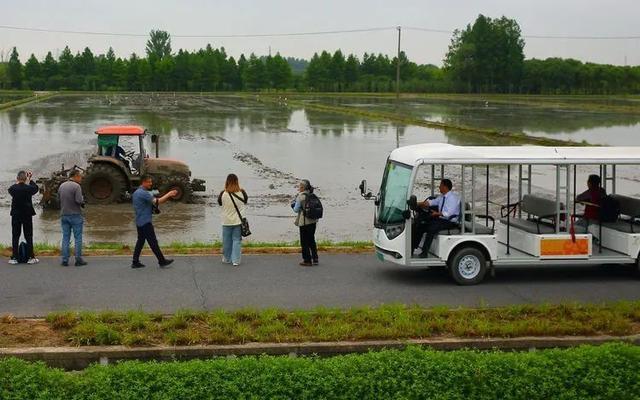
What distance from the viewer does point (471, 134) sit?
1983 inches

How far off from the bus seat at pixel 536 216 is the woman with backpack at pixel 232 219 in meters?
4.42

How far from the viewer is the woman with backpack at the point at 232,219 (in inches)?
575

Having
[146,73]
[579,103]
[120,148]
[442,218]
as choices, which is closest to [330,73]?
[146,73]

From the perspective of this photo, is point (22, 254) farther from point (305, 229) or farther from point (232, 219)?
point (305, 229)

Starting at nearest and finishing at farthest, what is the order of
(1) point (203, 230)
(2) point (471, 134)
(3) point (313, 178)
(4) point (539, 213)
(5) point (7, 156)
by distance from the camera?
(4) point (539, 213), (1) point (203, 230), (3) point (313, 178), (5) point (7, 156), (2) point (471, 134)

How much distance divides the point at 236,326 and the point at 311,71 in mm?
145839

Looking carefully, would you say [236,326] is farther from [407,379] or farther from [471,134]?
[471,134]

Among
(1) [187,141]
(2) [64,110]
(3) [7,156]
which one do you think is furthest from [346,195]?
(2) [64,110]

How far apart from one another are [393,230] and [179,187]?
12.5 meters

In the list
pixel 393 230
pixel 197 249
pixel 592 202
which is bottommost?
pixel 197 249

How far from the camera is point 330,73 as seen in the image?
155500 millimetres

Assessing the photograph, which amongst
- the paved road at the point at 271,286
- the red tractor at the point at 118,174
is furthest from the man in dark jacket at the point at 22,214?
the red tractor at the point at 118,174

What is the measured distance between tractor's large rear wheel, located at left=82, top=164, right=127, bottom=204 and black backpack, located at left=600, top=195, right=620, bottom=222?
1415 centimetres

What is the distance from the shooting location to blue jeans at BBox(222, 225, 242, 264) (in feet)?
47.6
